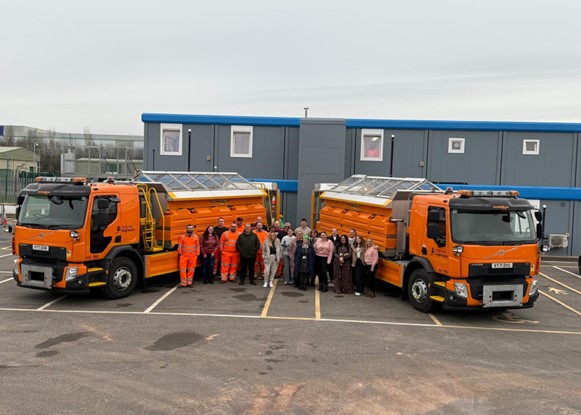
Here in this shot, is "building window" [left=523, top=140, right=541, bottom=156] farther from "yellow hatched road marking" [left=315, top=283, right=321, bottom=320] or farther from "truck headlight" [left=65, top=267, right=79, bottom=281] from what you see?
"truck headlight" [left=65, top=267, right=79, bottom=281]

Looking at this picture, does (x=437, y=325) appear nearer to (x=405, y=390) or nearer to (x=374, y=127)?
(x=405, y=390)

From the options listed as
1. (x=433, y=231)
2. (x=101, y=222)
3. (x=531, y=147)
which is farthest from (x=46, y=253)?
(x=531, y=147)

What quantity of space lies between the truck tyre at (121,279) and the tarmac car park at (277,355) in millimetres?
284

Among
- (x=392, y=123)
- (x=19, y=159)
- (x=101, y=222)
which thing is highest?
(x=392, y=123)

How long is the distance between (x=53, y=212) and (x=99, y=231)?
1071 mm

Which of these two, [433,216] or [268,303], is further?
[268,303]

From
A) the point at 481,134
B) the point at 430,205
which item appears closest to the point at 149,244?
the point at 430,205

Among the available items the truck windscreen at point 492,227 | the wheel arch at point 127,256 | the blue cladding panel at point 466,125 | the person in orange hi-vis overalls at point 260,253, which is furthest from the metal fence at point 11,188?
the truck windscreen at point 492,227

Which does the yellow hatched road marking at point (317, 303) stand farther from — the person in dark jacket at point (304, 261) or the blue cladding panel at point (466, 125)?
the blue cladding panel at point (466, 125)

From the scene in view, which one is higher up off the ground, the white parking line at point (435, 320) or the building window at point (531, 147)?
the building window at point (531, 147)

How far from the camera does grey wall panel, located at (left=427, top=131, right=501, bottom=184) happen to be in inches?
853

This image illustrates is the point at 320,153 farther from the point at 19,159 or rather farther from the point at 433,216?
the point at 19,159

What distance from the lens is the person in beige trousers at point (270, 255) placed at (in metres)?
13.2

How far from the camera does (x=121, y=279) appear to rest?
11.6 metres
